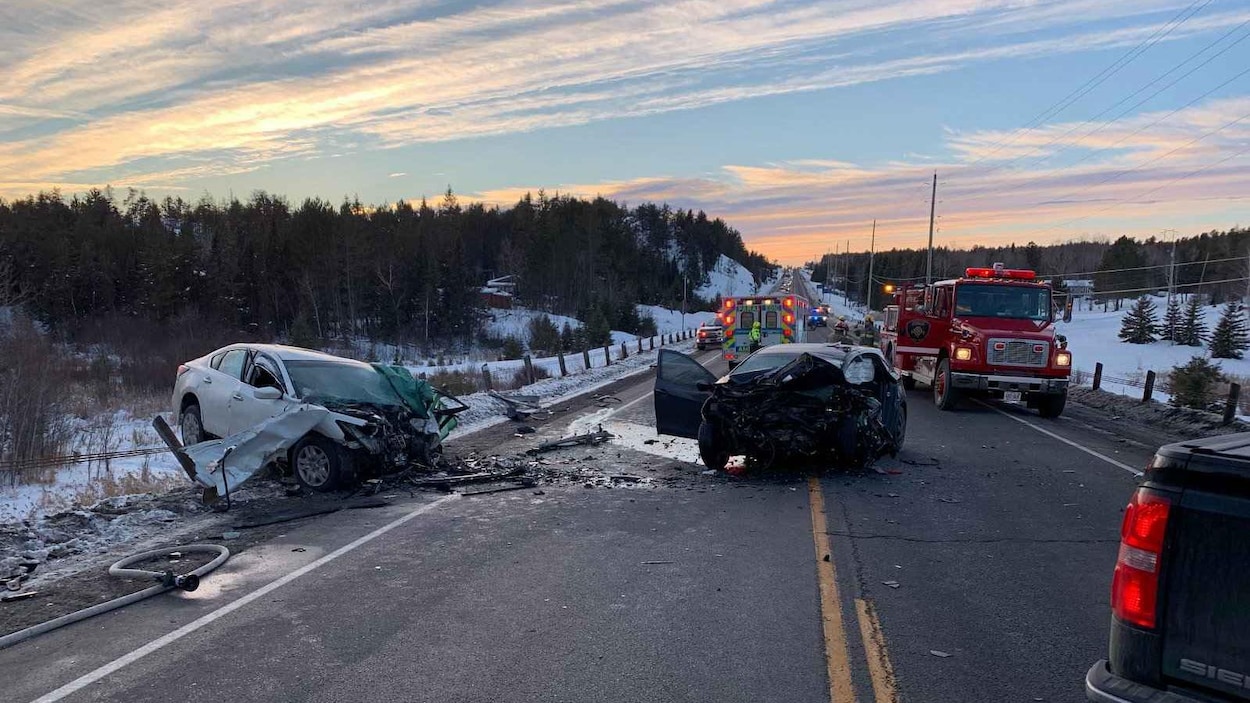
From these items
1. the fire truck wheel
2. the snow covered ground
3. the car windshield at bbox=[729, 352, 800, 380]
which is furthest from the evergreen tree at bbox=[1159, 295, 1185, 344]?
the car windshield at bbox=[729, 352, 800, 380]

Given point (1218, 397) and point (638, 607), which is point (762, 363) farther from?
point (1218, 397)

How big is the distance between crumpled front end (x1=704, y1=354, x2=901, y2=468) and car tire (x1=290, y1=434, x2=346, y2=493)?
450cm

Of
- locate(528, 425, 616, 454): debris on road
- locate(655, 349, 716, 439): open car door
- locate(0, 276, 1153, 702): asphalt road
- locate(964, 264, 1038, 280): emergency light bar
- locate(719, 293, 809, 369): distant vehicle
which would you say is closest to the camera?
locate(0, 276, 1153, 702): asphalt road

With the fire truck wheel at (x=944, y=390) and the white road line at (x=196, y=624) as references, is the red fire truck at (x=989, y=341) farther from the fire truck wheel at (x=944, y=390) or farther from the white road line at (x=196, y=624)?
the white road line at (x=196, y=624)

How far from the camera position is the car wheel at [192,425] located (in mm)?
10977

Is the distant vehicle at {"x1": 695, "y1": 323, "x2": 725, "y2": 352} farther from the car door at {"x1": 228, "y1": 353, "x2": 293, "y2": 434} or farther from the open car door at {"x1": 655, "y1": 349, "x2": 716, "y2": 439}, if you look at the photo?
the car door at {"x1": 228, "y1": 353, "x2": 293, "y2": 434}

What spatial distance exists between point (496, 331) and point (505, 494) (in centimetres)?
7607

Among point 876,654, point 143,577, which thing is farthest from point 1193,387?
point 143,577

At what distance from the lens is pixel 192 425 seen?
11148 millimetres

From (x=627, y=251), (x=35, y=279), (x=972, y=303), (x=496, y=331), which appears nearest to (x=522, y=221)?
(x=627, y=251)

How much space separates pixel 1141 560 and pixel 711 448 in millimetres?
7543

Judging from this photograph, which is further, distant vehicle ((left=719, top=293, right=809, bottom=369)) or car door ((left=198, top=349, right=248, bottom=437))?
distant vehicle ((left=719, top=293, right=809, bottom=369))

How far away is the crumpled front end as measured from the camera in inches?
389

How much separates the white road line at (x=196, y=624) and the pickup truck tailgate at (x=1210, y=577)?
16.3 feet
